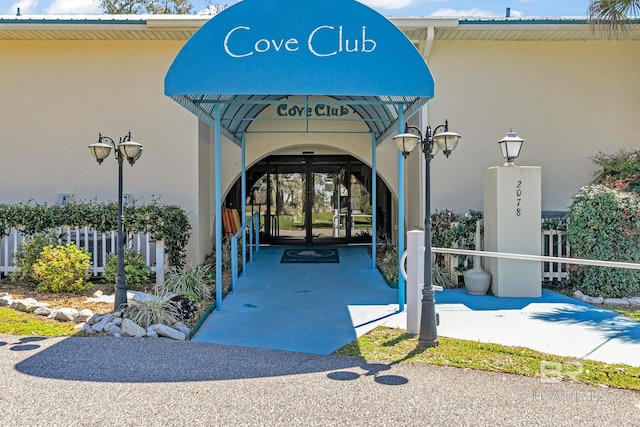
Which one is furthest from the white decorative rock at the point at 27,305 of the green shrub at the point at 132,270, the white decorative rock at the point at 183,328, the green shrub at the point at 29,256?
the white decorative rock at the point at 183,328

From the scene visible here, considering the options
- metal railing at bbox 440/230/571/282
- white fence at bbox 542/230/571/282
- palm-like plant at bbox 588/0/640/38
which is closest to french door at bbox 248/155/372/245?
metal railing at bbox 440/230/571/282

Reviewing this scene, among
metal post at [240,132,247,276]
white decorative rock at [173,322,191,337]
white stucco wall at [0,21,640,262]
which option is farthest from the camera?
white stucco wall at [0,21,640,262]

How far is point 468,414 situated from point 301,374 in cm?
151

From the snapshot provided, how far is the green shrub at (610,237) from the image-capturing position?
7.71m

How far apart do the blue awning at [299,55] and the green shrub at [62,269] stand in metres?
3.44

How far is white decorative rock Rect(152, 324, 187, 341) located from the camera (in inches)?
226

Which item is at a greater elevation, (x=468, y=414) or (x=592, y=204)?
(x=592, y=204)

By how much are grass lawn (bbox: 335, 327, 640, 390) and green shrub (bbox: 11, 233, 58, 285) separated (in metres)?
5.71

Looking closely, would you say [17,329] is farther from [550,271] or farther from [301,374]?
[550,271]

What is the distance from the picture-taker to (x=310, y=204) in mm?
14219

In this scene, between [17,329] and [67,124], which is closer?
[17,329]

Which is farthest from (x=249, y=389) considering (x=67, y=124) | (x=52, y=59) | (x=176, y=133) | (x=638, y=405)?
(x=52, y=59)

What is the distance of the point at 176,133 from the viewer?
33.0ft

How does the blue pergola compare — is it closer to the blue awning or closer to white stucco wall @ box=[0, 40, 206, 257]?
the blue awning
